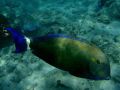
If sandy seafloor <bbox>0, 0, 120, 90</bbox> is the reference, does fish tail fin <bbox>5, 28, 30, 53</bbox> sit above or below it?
above

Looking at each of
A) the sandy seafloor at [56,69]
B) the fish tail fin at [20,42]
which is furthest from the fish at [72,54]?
the sandy seafloor at [56,69]

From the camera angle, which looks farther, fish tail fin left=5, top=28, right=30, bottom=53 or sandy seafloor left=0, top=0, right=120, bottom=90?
sandy seafloor left=0, top=0, right=120, bottom=90

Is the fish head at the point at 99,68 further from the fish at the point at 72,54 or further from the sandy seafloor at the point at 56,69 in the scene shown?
the sandy seafloor at the point at 56,69

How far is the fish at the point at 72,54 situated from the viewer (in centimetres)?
100

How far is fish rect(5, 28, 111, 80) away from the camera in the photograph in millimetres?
1003

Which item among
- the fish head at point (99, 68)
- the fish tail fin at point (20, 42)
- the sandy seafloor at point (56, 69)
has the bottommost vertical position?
the sandy seafloor at point (56, 69)

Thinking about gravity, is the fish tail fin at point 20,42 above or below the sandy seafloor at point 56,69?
above

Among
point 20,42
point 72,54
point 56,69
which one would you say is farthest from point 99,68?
point 56,69

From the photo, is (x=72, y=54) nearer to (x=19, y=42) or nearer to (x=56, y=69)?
(x=19, y=42)

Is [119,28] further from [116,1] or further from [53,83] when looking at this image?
[53,83]

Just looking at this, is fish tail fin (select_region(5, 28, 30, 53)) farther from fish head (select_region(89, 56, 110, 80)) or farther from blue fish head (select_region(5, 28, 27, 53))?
fish head (select_region(89, 56, 110, 80))

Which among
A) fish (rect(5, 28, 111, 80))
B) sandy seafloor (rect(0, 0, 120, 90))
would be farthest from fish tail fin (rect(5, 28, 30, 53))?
sandy seafloor (rect(0, 0, 120, 90))

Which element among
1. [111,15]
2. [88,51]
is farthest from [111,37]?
[88,51]

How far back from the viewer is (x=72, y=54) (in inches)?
41.8
